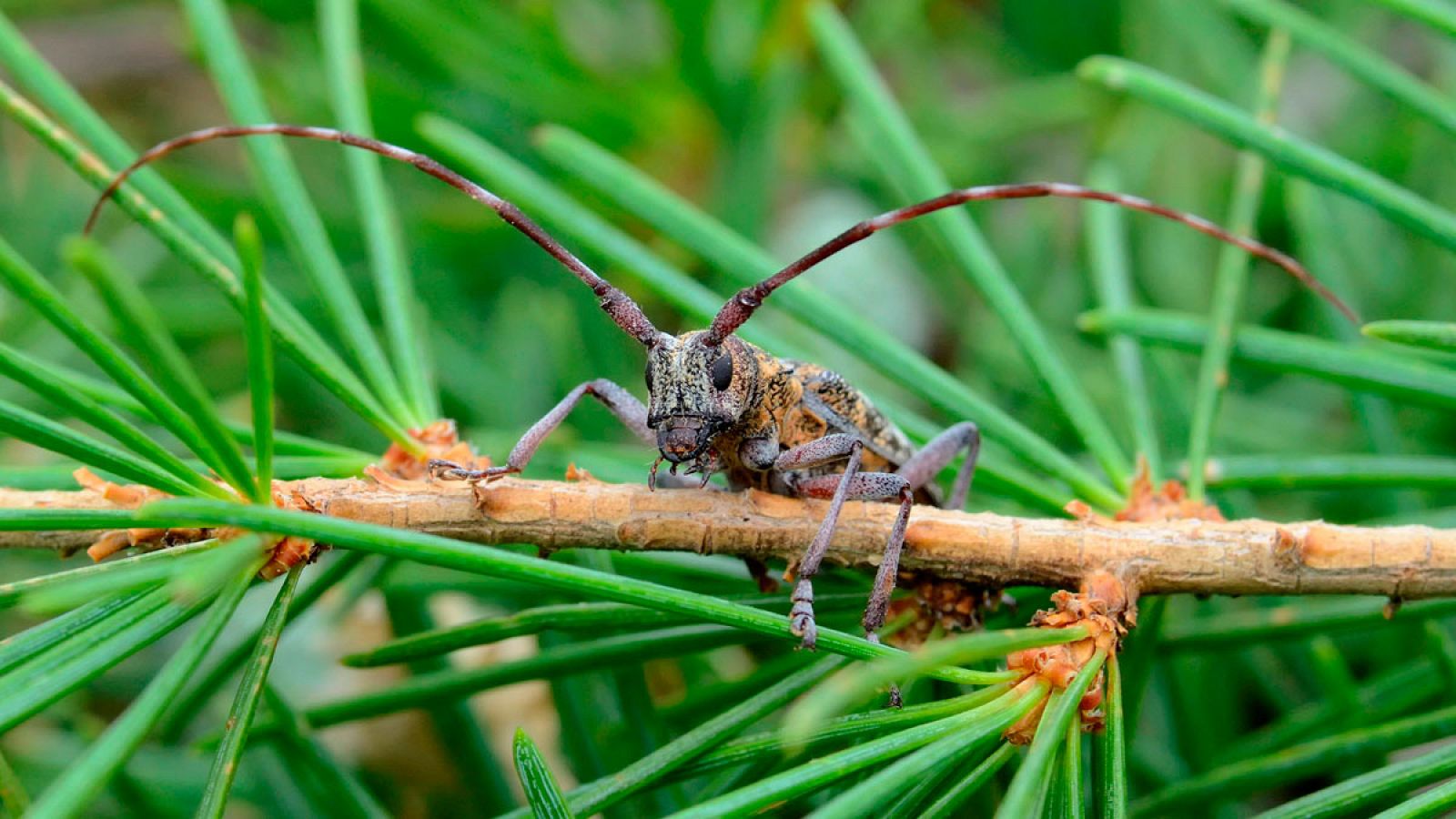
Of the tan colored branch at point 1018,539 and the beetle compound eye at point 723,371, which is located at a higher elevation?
the beetle compound eye at point 723,371

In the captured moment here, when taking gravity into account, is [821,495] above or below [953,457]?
below

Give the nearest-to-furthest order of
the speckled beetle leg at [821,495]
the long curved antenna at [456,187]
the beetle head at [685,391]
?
the speckled beetle leg at [821,495] < the long curved antenna at [456,187] < the beetle head at [685,391]

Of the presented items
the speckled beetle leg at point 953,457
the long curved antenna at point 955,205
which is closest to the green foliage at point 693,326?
the speckled beetle leg at point 953,457

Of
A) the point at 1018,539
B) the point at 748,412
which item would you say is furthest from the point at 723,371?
the point at 1018,539

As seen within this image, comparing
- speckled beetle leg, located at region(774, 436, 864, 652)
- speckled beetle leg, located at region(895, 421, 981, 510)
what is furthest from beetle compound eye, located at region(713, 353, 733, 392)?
speckled beetle leg, located at region(895, 421, 981, 510)

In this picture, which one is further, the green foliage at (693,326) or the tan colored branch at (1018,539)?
the tan colored branch at (1018,539)

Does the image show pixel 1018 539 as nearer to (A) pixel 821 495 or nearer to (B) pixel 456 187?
(A) pixel 821 495

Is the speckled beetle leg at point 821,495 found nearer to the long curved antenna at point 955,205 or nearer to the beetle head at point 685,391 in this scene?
the beetle head at point 685,391
